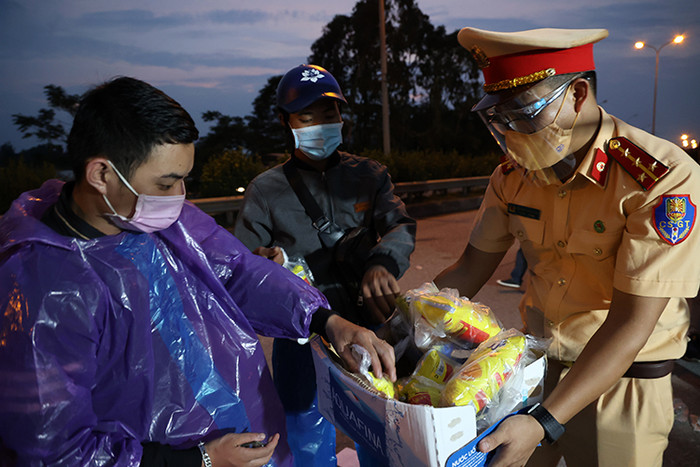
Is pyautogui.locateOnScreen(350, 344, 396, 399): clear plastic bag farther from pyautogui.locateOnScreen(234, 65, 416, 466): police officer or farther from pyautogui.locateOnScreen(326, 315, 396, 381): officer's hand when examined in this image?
pyautogui.locateOnScreen(234, 65, 416, 466): police officer

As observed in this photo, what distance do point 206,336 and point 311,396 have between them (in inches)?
37.2

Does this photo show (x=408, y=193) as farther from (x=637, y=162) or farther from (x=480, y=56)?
(x=637, y=162)

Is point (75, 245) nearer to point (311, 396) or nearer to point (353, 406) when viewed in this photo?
point (353, 406)

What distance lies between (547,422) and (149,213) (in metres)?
1.26

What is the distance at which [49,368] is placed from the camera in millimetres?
1084

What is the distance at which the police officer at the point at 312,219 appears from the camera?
2.23m

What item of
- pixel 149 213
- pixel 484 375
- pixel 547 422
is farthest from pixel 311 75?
pixel 547 422

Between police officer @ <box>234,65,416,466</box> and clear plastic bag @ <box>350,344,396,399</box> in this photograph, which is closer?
clear plastic bag @ <box>350,344,396,399</box>

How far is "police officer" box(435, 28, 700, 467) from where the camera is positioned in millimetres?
1324

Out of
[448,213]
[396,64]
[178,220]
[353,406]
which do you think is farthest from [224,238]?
[396,64]

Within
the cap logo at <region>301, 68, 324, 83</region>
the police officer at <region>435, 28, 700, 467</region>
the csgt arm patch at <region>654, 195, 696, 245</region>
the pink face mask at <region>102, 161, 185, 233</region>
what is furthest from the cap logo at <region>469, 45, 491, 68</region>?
the pink face mask at <region>102, 161, 185, 233</region>

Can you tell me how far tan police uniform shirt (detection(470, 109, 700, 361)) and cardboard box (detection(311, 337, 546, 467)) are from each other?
40 cm

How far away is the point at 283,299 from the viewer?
64.5 inches

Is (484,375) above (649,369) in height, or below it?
above
